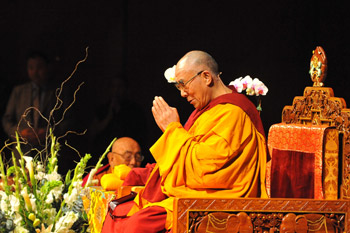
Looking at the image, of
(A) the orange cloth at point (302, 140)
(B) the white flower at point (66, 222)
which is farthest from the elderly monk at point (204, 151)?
(A) the orange cloth at point (302, 140)

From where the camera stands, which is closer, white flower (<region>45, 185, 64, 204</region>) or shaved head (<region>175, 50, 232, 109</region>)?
white flower (<region>45, 185, 64, 204</region>)

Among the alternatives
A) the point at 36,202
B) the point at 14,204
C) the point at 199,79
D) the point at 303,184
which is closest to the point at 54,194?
the point at 36,202

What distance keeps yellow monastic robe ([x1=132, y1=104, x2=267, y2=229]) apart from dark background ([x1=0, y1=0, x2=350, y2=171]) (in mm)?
2430

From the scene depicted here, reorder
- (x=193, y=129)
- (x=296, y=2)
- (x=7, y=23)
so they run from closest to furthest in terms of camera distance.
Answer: (x=193, y=129)
(x=7, y=23)
(x=296, y=2)

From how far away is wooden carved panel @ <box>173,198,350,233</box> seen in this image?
3186 mm

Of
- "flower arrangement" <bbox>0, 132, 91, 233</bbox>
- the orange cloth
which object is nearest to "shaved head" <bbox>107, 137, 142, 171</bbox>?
the orange cloth

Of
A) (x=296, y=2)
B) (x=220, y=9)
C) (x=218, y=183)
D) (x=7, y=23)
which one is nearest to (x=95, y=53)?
(x=7, y=23)

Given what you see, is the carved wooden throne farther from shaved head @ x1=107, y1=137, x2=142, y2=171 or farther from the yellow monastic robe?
shaved head @ x1=107, y1=137, x2=142, y2=171

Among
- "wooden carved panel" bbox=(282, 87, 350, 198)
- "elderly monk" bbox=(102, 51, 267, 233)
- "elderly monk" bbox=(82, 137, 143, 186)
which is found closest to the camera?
"elderly monk" bbox=(102, 51, 267, 233)

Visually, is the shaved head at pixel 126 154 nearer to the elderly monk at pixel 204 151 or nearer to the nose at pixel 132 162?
the nose at pixel 132 162

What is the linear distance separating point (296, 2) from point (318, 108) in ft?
7.95

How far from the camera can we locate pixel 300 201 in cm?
336

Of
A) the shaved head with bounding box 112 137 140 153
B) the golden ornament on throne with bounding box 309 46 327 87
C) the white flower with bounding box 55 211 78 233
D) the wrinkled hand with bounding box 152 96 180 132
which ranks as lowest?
the white flower with bounding box 55 211 78 233

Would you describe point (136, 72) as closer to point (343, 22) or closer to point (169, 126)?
point (343, 22)
